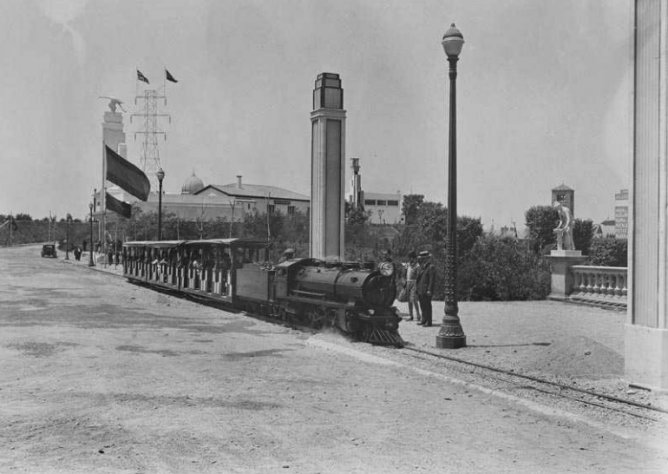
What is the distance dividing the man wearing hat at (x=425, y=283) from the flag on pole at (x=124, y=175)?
1013 inches

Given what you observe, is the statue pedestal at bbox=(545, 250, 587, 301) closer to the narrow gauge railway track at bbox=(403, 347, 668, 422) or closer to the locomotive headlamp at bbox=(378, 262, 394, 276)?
the locomotive headlamp at bbox=(378, 262, 394, 276)

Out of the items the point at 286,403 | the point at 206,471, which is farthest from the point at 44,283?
the point at 206,471

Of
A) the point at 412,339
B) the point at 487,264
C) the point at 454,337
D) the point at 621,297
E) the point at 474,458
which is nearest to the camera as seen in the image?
the point at 474,458

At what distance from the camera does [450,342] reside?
1266cm

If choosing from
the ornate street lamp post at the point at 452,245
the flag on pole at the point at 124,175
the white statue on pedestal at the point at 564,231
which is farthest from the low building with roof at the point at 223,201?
the ornate street lamp post at the point at 452,245

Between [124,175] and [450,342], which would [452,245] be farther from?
[124,175]

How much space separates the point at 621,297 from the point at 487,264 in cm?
626

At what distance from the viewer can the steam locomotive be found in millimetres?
13891

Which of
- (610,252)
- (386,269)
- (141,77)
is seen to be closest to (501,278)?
(386,269)

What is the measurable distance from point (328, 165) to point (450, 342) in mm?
10432

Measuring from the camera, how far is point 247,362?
432 inches

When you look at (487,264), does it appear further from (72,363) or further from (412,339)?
(72,363)

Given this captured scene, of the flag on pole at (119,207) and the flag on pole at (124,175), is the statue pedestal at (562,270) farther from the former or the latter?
the flag on pole at (119,207)

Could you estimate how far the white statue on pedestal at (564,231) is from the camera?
2211 cm
